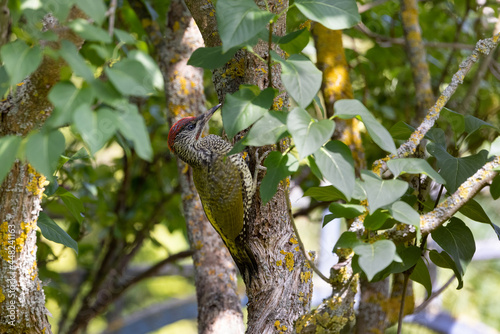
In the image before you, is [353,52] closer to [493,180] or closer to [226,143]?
[226,143]

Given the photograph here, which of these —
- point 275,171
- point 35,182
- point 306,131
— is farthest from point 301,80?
point 35,182

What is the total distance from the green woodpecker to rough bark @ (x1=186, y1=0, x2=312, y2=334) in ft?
0.19

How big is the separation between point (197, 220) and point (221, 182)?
553 millimetres

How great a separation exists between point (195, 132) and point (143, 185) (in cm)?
140

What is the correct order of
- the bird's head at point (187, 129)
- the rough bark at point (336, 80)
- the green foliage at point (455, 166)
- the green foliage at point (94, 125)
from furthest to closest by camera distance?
the rough bark at point (336, 80), the bird's head at point (187, 129), the green foliage at point (455, 166), the green foliage at point (94, 125)

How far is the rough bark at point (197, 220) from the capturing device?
2.25 metres

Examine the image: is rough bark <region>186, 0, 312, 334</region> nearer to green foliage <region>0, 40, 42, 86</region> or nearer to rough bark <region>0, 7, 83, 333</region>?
rough bark <region>0, 7, 83, 333</region>

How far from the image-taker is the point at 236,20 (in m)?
0.88

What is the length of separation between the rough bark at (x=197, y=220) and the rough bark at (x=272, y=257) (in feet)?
2.48

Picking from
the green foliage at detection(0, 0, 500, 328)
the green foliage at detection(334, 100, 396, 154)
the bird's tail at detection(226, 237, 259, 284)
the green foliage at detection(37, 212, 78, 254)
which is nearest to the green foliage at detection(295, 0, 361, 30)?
the green foliage at detection(0, 0, 500, 328)

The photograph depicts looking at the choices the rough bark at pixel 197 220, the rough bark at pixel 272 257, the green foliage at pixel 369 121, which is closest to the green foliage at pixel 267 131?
the green foliage at pixel 369 121

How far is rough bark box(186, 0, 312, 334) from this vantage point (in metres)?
1.48

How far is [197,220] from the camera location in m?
2.44

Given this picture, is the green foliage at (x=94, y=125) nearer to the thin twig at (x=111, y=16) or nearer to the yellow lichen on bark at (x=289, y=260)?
the thin twig at (x=111, y=16)
